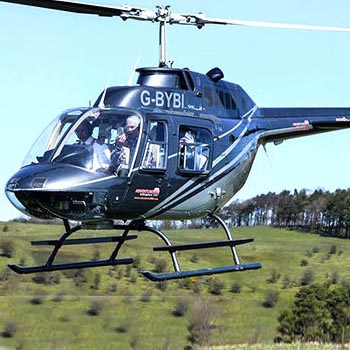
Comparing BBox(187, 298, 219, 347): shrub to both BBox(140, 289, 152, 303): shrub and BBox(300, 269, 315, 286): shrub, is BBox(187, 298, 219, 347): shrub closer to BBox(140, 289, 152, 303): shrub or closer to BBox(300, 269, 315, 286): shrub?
BBox(140, 289, 152, 303): shrub

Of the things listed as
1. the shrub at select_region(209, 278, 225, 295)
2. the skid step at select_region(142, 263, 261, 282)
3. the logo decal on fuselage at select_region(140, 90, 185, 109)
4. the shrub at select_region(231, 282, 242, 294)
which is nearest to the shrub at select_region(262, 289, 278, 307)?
the shrub at select_region(231, 282, 242, 294)

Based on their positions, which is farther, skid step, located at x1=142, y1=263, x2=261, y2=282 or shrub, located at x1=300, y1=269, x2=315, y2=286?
shrub, located at x1=300, y1=269, x2=315, y2=286

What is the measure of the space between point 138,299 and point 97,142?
1361 inches

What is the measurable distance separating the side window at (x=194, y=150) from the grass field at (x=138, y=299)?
23.0 meters

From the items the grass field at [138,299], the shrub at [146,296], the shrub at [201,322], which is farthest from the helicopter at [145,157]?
the shrub at [146,296]

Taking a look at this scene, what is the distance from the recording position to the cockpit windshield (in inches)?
628

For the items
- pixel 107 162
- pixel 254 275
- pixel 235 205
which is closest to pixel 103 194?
pixel 107 162

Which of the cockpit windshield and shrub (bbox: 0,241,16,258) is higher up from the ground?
the cockpit windshield

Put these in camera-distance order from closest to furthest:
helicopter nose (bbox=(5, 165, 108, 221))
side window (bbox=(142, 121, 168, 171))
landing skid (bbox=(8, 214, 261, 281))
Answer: helicopter nose (bbox=(5, 165, 108, 221)) < side window (bbox=(142, 121, 168, 171)) < landing skid (bbox=(8, 214, 261, 281))

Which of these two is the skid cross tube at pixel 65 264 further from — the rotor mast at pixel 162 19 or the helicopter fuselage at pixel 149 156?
the rotor mast at pixel 162 19

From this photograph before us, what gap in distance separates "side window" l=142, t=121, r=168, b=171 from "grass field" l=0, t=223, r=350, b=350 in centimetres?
2384

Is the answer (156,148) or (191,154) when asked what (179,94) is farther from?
(156,148)

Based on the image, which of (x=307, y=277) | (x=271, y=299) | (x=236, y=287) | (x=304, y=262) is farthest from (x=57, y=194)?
(x=304, y=262)

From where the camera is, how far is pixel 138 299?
164 feet
